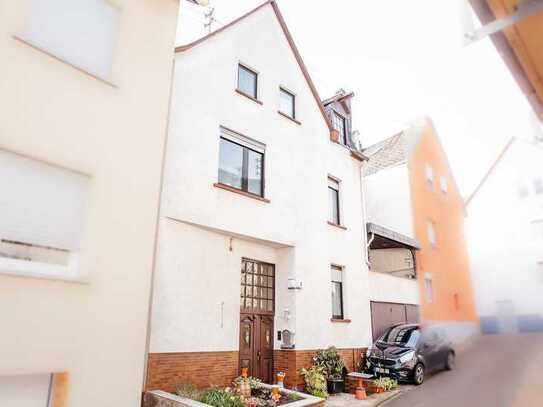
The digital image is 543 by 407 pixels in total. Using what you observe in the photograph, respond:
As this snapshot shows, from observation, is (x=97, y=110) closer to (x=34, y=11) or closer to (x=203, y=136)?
(x=34, y=11)

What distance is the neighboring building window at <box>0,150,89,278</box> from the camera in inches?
208

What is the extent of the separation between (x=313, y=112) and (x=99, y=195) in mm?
8743

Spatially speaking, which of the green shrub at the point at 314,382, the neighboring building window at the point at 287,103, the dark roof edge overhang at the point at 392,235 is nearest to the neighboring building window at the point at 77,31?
the neighboring building window at the point at 287,103

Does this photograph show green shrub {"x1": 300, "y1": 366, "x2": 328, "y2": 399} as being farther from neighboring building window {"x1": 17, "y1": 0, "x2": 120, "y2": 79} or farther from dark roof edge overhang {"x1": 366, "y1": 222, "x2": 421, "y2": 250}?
neighboring building window {"x1": 17, "y1": 0, "x2": 120, "y2": 79}

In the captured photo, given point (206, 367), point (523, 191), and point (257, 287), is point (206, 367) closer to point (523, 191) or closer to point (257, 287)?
point (257, 287)

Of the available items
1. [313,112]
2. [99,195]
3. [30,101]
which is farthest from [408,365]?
[30,101]

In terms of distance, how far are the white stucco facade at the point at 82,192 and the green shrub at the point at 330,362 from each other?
5.80 meters

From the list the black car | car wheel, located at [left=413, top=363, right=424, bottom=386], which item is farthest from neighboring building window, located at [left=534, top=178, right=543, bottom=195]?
car wheel, located at [left=413, top=363, right=424, bottom=386]

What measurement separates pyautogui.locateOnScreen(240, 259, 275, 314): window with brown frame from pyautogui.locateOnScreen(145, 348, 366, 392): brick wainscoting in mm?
1257

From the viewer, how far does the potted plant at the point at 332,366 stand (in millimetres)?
10570

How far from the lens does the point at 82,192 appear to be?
6.19 m

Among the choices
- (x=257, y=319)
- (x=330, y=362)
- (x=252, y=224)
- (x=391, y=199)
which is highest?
(x=391, y=199)

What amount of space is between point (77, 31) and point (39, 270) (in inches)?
158

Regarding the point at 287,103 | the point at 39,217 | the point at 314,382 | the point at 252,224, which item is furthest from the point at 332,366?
the point at 39,217
